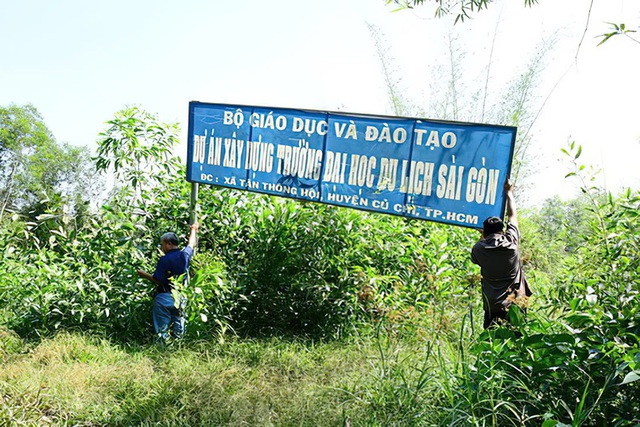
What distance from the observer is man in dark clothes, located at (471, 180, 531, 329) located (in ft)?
15.1

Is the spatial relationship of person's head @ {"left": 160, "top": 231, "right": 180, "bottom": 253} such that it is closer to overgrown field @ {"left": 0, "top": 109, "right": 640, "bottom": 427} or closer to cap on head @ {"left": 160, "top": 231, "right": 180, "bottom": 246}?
cap on head @ {"left": 160, "top": 231, "right": 180, "bottom": 246}

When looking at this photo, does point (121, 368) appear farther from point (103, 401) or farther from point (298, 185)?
point (298, 185)

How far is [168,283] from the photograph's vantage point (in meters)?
5.71

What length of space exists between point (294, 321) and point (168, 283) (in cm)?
124

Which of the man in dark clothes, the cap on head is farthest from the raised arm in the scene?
the cap on head

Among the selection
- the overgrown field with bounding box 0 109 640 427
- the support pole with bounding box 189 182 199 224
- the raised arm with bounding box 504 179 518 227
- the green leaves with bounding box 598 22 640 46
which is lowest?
the overgrown field with bounding box 0 109 640 427

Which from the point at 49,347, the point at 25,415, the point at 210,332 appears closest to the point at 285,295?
the point at 210,332

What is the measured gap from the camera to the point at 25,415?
4.04 m

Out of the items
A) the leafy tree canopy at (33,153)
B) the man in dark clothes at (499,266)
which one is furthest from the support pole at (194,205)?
the leafy tree canopy at (33,153)

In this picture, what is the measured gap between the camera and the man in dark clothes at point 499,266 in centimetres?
459

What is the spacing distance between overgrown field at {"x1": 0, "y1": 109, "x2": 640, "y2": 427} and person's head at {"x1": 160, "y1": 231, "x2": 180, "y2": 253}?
253mm

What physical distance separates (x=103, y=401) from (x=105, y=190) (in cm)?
290

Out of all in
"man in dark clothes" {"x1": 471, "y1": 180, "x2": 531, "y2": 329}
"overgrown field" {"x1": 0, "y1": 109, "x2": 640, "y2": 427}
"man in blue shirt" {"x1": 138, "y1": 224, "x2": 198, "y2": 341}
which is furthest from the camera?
"man in blue shirt" {"x1": 138, "y1": 224, "x2": 198, "y2": 341}

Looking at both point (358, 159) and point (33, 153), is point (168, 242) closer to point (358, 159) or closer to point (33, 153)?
point (358, 159)
